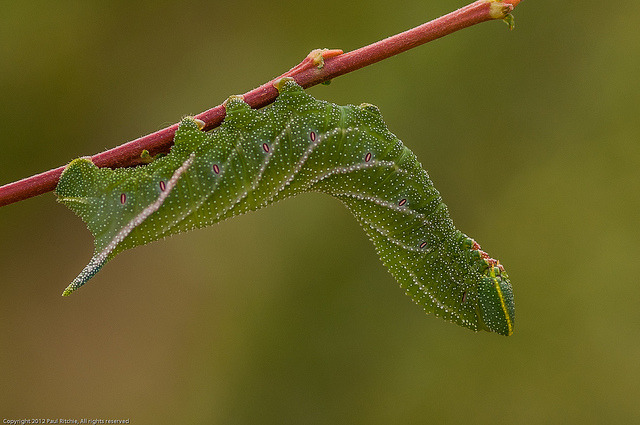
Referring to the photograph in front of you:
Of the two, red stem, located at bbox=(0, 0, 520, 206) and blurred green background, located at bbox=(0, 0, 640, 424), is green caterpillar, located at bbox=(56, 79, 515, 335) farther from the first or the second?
blurred green background, located at bbox=(0, 0, 640, 424)

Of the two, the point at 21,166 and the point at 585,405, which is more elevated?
the point at 21,166

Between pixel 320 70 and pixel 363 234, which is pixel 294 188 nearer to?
pixel 320 70

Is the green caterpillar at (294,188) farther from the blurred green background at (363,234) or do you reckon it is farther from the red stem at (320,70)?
the blurred green background at (363,234)

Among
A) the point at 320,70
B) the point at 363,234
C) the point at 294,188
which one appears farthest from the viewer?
the point at 363,234

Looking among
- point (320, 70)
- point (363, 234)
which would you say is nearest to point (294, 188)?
point (320, 70)

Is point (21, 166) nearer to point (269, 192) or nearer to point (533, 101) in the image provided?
point (269, 192)

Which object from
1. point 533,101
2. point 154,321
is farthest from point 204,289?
point 533,101
